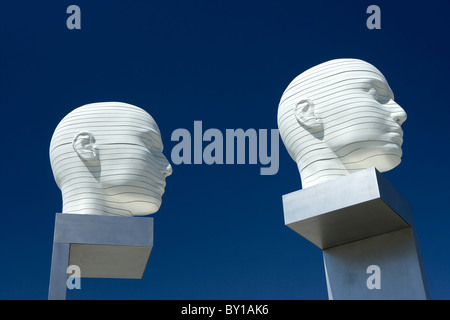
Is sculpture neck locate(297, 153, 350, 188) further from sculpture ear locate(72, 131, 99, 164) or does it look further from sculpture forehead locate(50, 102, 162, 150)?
sculpture ear locate(72, 131, 99, 164)

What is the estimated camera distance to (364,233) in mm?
7426

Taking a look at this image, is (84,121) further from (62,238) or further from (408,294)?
(408,294)

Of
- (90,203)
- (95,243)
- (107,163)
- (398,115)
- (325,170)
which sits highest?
(398,115)

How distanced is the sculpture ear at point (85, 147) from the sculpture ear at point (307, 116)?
278 centimetres

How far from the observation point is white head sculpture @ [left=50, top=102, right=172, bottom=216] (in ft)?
25.0

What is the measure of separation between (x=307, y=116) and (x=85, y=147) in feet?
9.89

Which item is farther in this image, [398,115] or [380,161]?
[398,115]

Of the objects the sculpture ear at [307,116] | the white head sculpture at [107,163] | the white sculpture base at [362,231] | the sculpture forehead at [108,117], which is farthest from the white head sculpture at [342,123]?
the sculpture forehead at [108,117]

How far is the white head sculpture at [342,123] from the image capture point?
7.09 metres

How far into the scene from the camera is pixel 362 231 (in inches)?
290

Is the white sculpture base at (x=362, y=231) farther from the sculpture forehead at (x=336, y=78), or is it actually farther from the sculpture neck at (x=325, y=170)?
the sculpture forehead at (x=336, y=78)

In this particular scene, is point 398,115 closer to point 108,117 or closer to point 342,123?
point 342,123

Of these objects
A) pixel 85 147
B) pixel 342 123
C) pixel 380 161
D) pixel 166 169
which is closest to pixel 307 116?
pixel 342 123
